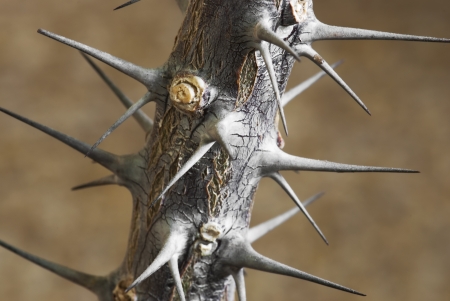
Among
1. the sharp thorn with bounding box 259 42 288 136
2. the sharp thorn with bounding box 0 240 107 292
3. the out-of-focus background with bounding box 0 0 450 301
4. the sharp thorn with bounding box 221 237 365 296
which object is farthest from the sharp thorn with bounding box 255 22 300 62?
the out-of-focus background with bounding box 0 0 450 301

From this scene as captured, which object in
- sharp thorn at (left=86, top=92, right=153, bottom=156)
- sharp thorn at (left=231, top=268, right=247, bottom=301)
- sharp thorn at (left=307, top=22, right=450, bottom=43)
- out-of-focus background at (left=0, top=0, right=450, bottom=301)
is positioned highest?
out-of-focus background at (left=0, top=0, right=450, bottom=301)

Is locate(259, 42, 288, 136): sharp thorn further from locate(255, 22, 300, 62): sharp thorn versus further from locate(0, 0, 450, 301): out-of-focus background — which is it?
locate(0, 0, 450, 301): out-of-focus background

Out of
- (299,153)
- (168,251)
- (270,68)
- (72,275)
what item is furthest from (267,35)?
(299,153)

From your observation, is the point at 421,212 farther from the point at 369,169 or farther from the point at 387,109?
the point at 369,169

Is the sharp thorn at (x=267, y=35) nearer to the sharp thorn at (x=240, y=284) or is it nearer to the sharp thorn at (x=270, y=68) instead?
the sharp thorn at (x=270, y=68)

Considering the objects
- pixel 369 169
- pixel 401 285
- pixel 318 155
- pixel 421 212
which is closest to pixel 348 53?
pixel 318 155

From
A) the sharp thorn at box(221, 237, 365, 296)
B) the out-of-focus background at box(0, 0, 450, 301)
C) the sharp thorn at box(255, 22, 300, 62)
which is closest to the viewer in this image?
the sharp thorn at box(255, 22, 300, 62)

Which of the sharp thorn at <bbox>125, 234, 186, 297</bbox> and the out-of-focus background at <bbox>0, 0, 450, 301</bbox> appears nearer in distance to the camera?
the sharp thorn at <bbox>125, 234, 186, 297</bbox>
